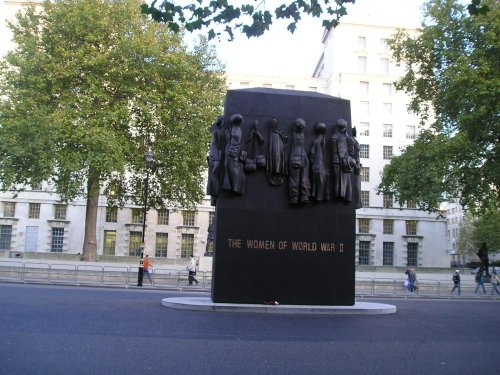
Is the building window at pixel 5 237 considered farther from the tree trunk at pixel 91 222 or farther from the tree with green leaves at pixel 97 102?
the tree with green leaves at pixel 97 102

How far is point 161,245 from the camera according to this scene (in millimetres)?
61469

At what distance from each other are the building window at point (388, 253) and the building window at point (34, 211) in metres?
41.6

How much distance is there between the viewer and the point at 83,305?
12.1 metres

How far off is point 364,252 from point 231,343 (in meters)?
58.1

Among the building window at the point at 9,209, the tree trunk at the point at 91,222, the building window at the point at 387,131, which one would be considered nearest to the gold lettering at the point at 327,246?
the tree trunk at the point at 91,222

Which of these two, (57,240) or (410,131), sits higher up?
(410,131)

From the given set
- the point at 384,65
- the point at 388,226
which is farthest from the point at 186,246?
the point at 384,65

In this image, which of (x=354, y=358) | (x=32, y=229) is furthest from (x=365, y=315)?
(x=32, y=229)

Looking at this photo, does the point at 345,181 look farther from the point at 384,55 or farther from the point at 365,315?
the point at 384,55

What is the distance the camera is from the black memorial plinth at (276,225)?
1213 centimetres

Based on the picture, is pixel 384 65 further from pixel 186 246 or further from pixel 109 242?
pixel 109 242

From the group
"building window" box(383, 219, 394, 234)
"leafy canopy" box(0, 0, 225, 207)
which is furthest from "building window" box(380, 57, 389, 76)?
"leafy canopy" box(0, 0, 225, 207)

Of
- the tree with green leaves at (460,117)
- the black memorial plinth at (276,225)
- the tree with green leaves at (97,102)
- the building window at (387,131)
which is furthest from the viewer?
the building window at (387,131)

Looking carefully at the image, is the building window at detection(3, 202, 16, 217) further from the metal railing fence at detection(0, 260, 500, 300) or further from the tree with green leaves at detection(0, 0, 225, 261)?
the metal railing fence at detection(0, 260, 500, 300)
